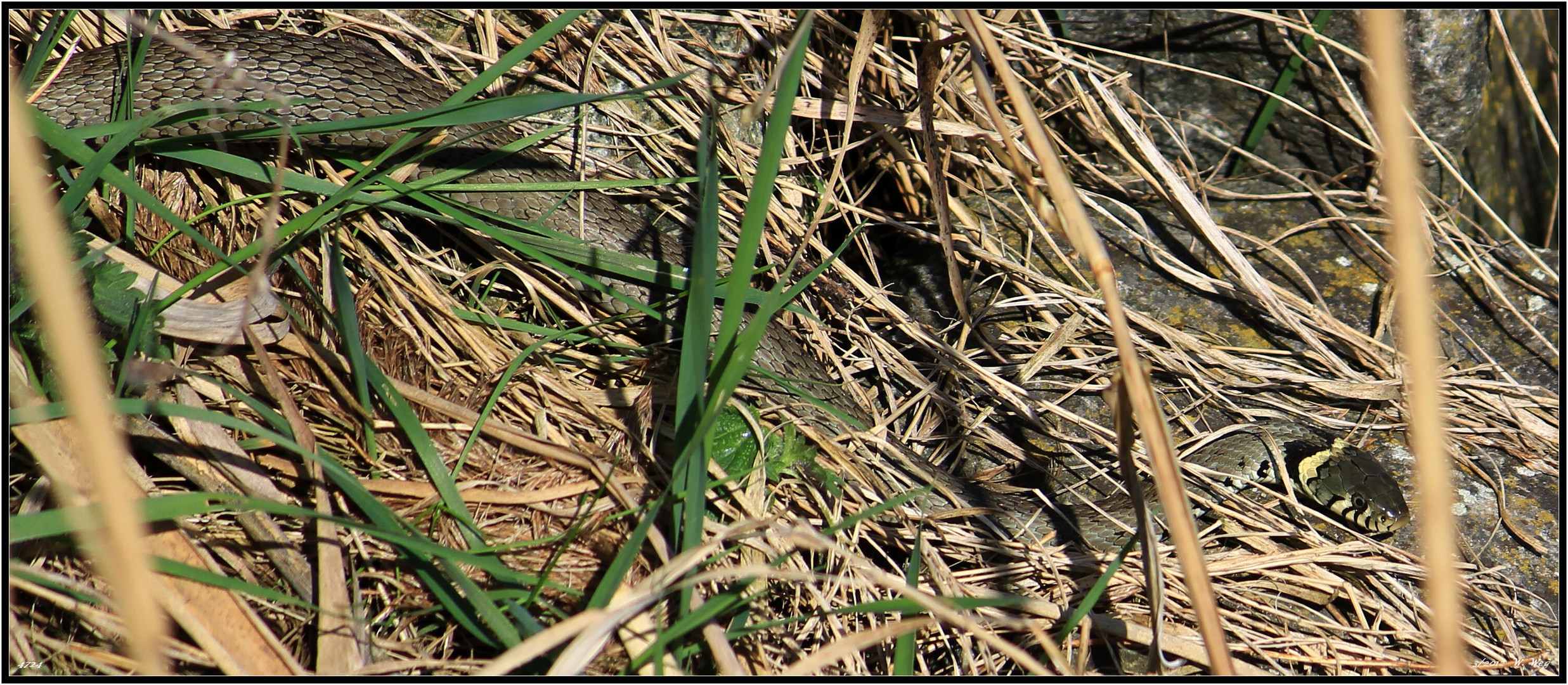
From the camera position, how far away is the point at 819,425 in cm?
160

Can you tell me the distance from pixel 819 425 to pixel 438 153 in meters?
0.93

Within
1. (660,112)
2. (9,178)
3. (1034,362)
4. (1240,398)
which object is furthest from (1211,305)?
(9,178)

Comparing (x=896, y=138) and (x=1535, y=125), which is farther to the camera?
(x=1535, y=125)

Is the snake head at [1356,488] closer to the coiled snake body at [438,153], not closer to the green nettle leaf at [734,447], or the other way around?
the coiled snake body at [438,153]

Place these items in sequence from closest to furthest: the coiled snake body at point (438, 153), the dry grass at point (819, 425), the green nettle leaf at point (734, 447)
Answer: the dry grass at point (819, 425), the green nettle leaf at point (734, 447), the coiled snake body at point (438, 153)

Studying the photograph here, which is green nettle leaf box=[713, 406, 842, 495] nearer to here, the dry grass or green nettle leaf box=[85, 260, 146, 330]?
the dry grass

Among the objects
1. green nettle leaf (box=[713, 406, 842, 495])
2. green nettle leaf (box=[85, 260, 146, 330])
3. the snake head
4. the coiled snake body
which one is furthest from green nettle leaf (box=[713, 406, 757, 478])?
the snake head

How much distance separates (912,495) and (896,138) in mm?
1045

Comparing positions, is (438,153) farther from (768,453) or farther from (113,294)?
(768,453)

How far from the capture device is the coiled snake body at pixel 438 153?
1641 millimetres

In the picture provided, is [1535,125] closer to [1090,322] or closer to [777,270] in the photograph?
[1090,322]

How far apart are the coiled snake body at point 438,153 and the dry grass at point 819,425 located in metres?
0.09

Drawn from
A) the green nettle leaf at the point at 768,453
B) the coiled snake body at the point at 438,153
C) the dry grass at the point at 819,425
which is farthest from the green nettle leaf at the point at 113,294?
the green nettle leaf at the point at 768,453

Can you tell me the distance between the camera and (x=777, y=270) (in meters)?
1.83
